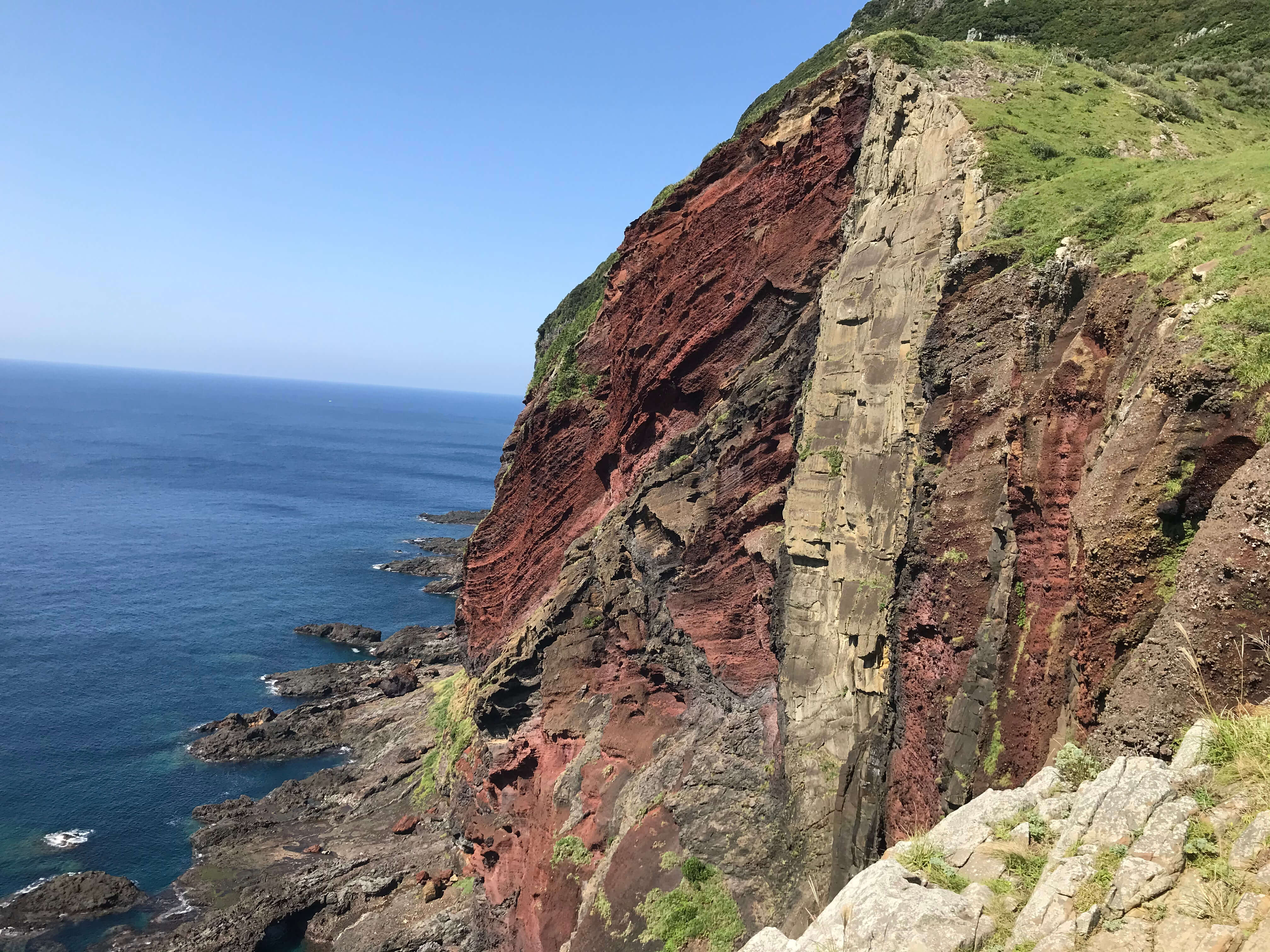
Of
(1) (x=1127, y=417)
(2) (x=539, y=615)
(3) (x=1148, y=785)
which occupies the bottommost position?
(2) (x=539, y=615)

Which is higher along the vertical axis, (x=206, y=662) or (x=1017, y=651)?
(x=1017, y=651)

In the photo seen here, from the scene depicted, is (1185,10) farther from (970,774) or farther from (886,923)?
(886,923)

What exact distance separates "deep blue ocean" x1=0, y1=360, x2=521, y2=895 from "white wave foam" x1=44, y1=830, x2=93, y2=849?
11.4 inches

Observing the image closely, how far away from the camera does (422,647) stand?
206ft

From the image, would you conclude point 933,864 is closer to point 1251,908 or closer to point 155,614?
point 1251,908

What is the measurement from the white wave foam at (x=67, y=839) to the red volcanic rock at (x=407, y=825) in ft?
51.5

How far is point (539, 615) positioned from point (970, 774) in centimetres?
2032

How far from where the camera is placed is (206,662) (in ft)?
186

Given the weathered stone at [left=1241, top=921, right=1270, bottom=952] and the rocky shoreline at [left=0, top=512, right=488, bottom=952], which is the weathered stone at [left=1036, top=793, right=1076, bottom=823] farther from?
the rocky shoreline at [left=0, top=512, right=488, bottom=952]

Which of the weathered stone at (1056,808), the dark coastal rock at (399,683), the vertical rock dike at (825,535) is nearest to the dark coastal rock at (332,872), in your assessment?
the vertical rock dike at (825,535)

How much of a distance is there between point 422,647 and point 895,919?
194 ft

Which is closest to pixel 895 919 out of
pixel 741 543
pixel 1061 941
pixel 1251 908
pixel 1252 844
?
pixel 1061 941

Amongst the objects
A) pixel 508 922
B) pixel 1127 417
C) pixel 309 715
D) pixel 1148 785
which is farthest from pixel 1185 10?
pixel 309 715

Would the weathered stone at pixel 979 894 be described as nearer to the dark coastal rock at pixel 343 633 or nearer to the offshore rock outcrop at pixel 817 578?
the offshore rock outcrop at pixel 817 578
